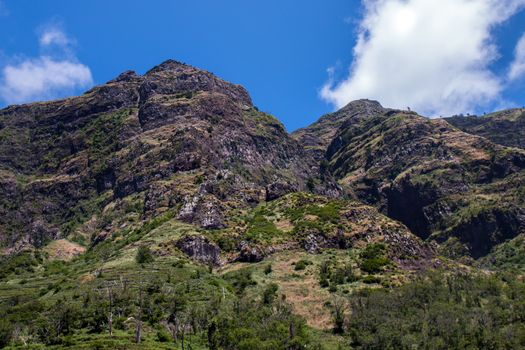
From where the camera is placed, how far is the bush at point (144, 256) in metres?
143

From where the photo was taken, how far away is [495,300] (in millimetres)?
116375

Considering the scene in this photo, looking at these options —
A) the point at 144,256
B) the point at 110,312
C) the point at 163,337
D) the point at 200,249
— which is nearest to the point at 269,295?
the point at 163,337

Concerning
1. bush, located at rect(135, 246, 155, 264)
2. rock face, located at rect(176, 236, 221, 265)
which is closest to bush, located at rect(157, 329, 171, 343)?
bush, located at rect(135, 246, 155, 264)

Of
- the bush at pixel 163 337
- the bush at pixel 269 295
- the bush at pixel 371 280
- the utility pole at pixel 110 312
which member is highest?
the bush at pixel 371 280

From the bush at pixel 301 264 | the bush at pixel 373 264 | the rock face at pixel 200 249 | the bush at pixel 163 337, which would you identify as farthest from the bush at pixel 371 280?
the bush at pixel 163 337

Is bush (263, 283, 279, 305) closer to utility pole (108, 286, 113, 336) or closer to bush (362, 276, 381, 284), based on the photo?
bush (362, 276, 381, 284)

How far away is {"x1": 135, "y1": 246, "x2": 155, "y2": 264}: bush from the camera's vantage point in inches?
5635

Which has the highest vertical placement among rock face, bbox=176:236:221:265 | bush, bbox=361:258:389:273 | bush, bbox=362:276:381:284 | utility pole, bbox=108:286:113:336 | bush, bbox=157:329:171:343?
rock face, bbox=176:236:221:265

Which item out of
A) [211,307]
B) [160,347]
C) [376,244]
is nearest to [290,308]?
[211,307]

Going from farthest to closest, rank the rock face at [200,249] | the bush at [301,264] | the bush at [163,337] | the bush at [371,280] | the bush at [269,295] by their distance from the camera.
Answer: the rock face at [200,249] → the bush at [301,264] → the bush at [371,280] → the bush at [269,295] → the bush at [163,337]

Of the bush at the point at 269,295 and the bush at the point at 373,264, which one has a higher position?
the bush at the point at 373,264

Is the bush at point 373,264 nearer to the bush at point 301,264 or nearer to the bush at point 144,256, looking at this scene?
the bush at point 301,264

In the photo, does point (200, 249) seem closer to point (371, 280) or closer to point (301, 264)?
point (301, 264)

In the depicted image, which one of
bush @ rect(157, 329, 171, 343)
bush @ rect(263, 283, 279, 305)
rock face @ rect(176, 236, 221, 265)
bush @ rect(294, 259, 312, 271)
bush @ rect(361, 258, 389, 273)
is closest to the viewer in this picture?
bush @ rect(157, 329, 171, 343)
